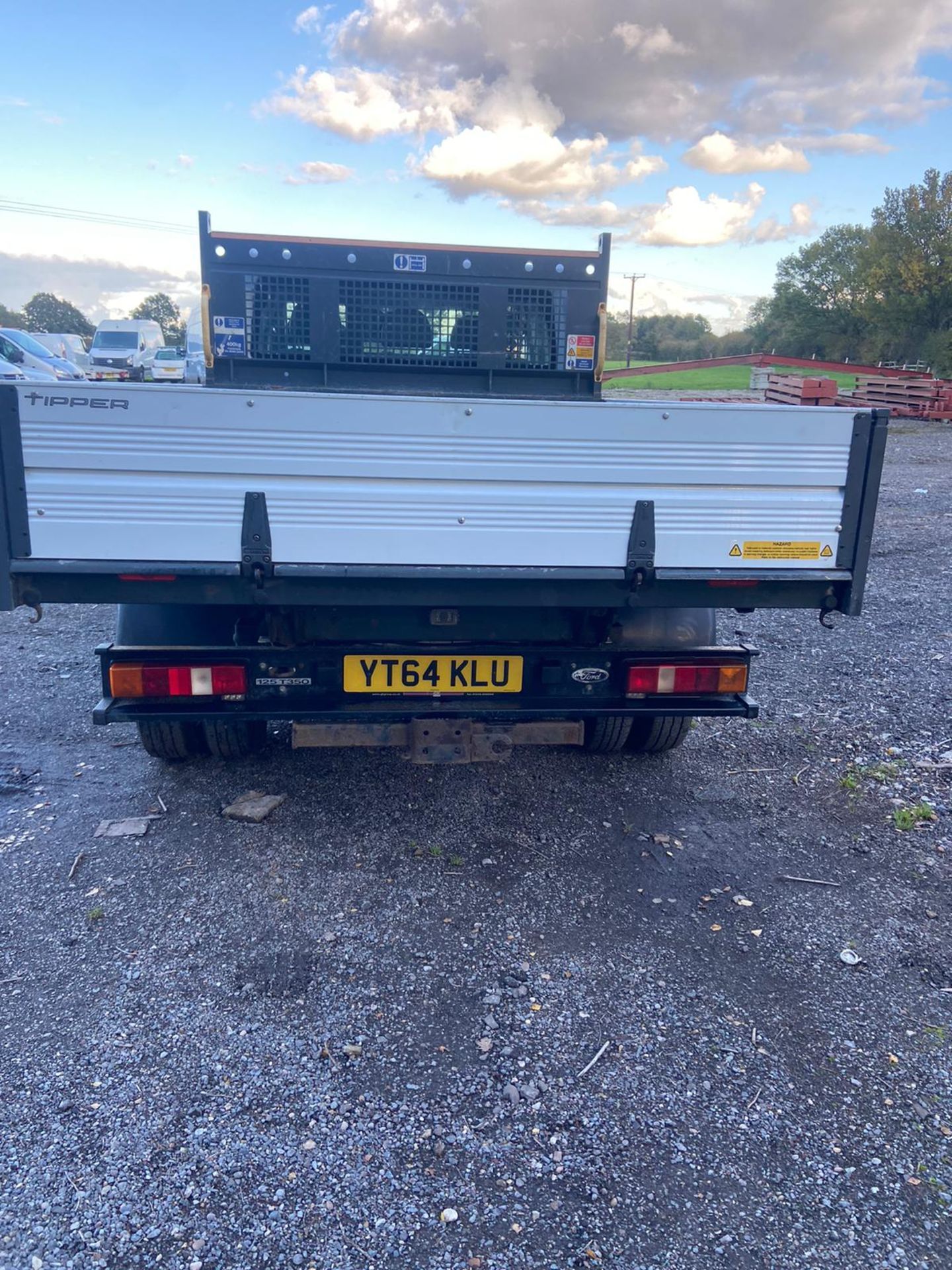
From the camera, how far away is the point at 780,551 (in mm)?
3268

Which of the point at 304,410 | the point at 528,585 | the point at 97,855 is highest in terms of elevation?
the point at 304,410

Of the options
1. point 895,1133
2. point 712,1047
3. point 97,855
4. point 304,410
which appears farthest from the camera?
point 97,855

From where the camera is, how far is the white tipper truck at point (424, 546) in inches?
117

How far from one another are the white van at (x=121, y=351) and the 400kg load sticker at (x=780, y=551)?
30.9 metres

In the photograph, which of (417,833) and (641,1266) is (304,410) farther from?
(641,1266)

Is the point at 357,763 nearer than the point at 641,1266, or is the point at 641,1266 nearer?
the point at 641,1266

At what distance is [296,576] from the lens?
309 centimetres

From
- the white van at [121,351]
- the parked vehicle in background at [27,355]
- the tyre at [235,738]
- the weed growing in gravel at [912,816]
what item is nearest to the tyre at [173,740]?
the tyre at [235,738]

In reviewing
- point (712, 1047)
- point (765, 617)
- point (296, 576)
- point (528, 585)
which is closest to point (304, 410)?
point (296, 576)

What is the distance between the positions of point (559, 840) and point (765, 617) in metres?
4.48

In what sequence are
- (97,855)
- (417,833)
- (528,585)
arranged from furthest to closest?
(417,833)
(97,855)
(528,585)

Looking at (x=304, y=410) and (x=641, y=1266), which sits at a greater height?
(x=304, y=410)

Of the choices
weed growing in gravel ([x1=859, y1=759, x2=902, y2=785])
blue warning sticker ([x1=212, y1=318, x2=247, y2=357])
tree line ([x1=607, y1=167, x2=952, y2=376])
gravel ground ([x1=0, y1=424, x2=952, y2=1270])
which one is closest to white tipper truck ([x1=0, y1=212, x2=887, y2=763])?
gravel ground ([x1=0, y1=424, x2=952, y2=1270])

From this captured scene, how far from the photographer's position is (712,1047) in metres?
2.71
